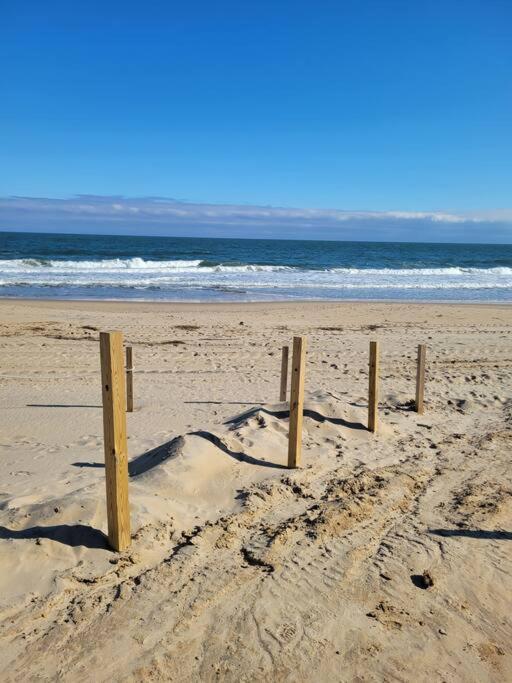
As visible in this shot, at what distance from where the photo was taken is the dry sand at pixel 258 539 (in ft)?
11.6

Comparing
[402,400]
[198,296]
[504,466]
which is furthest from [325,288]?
[504,466]

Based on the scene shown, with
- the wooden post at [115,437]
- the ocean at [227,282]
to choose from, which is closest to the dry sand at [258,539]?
the wooden post at [115,437]

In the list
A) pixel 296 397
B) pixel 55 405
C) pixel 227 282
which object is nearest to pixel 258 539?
pixel 296 397

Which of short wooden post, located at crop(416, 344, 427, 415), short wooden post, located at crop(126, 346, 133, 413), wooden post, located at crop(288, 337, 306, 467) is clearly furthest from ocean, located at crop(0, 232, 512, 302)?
wooden post, located at crop(288, 337, 306, 467)

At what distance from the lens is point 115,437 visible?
169 inches

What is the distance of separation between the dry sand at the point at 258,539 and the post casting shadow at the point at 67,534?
0.5 inches

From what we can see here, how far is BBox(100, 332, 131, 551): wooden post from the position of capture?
13.7 ft

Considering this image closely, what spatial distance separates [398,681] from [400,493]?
2.60m

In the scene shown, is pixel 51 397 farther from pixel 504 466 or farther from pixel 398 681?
pixel 398 681

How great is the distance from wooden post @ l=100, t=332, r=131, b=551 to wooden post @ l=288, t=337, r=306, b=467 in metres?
2.22

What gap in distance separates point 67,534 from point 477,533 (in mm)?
3489

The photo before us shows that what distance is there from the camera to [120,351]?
14.0 feet

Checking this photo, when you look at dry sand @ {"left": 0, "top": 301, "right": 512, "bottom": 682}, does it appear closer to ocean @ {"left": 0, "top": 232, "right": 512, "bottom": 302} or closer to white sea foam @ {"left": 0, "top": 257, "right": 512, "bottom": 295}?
ocean @ {"left": 0, "top": 232, "right": 512, "bottom": 302}

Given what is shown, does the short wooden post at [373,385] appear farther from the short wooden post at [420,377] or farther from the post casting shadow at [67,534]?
the post casting shadow at [67,534]
